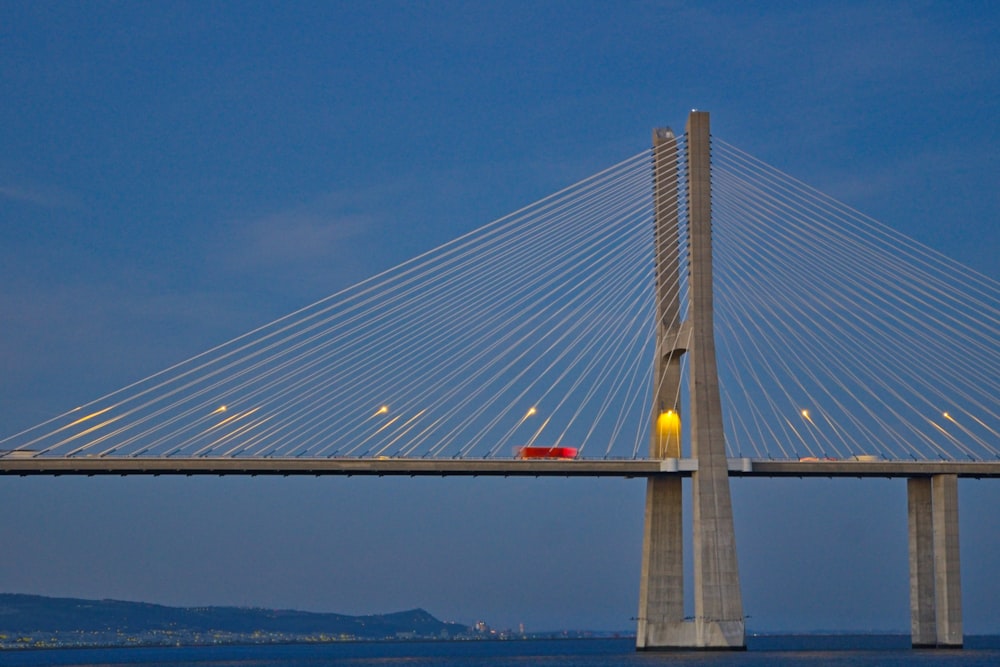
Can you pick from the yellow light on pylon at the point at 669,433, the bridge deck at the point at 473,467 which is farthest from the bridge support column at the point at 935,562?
the yellow light on pylon at the point at 669,433

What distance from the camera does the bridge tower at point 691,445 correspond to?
67188 mm

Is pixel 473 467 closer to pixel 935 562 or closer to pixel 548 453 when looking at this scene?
pixel 548 453

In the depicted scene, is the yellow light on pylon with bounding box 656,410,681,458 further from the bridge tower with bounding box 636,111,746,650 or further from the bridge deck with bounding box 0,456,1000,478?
the bridge deck with bounding box 0,456,1000,478

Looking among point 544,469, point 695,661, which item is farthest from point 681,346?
point 695,661

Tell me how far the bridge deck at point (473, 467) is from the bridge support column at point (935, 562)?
1.70 m

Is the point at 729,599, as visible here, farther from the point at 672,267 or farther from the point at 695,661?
the point at 672,267

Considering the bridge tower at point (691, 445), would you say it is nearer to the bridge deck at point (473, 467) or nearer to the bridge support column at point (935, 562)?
the bridge deck at point (473, 467)

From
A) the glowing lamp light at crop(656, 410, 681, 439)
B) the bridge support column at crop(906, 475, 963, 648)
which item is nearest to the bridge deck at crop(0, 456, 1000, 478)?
the bridge support column at crop(906, 475, 963, 648)

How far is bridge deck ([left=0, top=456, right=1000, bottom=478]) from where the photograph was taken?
6344cm

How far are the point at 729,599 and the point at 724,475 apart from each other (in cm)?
539

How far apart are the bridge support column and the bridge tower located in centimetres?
1080

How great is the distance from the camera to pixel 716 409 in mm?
67312

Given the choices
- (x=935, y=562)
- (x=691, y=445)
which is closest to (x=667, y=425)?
(x=691, y=445)

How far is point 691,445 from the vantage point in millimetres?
68188
